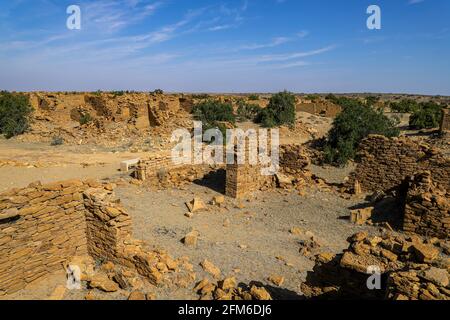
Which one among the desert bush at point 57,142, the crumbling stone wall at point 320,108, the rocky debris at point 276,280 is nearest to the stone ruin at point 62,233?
the rocky debris at point 276,280

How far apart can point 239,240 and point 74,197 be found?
379 centimetres

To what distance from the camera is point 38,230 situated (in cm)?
584

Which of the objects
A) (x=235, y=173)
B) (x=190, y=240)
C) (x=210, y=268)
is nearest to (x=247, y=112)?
(x=235, y=173)

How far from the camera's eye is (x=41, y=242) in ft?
19.3

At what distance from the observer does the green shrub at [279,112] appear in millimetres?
26720

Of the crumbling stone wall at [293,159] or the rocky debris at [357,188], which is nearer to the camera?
the rocky debris at [357,188]

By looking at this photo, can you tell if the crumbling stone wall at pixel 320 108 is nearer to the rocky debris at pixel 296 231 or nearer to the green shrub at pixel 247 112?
the green shrub at pixel 247 112

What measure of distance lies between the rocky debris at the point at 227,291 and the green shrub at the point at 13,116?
21071 millimetres

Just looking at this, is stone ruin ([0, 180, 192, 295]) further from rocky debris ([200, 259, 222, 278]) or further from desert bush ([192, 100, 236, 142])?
desert bush ([192, 100, 236, 142])

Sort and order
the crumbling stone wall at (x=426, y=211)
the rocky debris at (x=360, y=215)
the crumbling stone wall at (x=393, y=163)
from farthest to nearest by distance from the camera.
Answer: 1. the crumbling stone wall at (x=393, y=163)
2. the rocky debris at (x=360, y=215)
3. the crumbling stone wall at (x=426, y=211)

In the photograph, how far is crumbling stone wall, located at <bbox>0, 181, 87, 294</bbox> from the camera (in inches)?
213

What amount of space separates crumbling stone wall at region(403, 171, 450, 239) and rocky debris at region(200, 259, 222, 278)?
4.95 metres

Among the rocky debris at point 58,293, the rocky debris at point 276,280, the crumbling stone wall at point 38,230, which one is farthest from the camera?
the rocky debris at point 276,280
